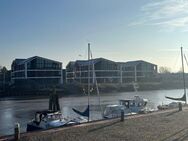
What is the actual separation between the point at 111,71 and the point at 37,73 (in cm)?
3008

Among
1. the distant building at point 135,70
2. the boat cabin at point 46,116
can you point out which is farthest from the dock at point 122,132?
the distant building at point 135,70

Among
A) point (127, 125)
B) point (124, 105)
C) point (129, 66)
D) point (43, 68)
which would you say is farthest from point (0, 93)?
point (127, 125)

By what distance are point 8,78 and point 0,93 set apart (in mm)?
34226

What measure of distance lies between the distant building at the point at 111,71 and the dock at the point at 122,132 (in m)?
89.3

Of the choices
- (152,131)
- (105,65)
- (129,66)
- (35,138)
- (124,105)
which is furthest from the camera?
(129,66)

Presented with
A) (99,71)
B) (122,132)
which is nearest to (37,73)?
(99,71)

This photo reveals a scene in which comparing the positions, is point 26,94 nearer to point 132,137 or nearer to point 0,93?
point 0,93

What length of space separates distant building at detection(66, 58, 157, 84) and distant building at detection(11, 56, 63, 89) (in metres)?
11.2

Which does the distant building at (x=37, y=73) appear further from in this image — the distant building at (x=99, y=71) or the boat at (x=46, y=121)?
the boat at (x=46, y=121)

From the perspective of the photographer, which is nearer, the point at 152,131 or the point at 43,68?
the point at 152,131

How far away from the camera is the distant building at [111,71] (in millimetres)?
119225

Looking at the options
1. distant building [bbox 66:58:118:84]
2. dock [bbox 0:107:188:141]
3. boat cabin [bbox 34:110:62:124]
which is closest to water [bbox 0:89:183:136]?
boat cabin [bbox 34:110:62:124]

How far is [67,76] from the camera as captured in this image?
13562 cm

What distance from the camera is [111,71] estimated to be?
4865 inches
